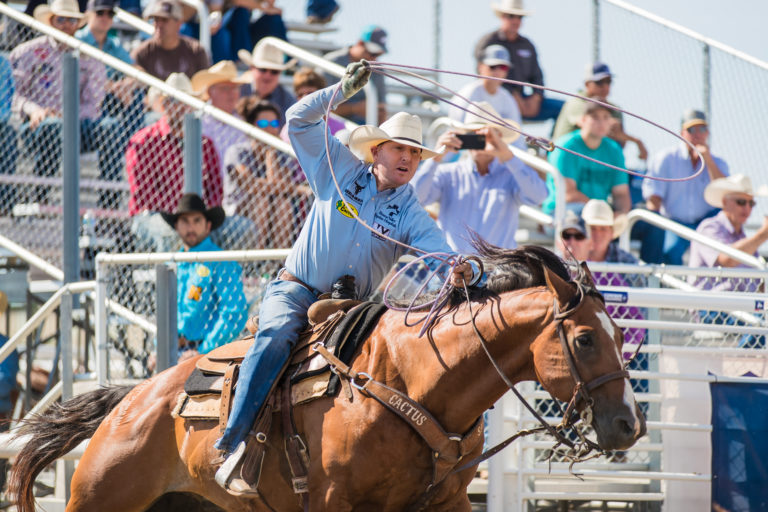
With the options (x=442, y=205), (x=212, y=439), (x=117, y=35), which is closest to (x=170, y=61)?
(x=117, y=35)

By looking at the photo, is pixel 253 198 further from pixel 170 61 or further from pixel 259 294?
pixel 170 61

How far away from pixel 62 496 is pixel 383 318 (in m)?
3.71

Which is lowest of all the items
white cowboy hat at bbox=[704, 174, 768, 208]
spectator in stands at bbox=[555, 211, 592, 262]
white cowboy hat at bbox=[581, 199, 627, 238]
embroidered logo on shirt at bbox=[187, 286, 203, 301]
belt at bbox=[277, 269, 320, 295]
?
embroidered logo on shirt at bbox=[187, 286, 203, 301]

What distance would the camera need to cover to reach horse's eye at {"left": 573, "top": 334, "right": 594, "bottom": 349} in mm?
4125

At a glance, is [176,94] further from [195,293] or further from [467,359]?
[467,359]

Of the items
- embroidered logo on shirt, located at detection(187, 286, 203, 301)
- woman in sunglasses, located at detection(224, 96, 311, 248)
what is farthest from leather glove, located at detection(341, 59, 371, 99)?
woman in sunglasses, located at detection(224, 96, 311, 248)

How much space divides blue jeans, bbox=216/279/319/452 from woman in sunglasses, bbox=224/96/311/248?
2875 mm

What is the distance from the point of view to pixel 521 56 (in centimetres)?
1137

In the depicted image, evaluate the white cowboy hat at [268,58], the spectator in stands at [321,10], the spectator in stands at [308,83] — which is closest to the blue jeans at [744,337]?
the spectator in stands at [308,83]

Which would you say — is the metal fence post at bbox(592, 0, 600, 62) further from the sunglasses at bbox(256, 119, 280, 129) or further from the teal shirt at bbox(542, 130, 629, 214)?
the sunglasses at bbox(256, 119, 280, 129)

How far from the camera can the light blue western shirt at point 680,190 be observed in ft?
31.5

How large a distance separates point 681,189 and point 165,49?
534 cm

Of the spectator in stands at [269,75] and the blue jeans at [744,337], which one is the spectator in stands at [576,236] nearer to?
the blue jeans at [744,337]

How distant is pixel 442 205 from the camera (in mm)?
7773
